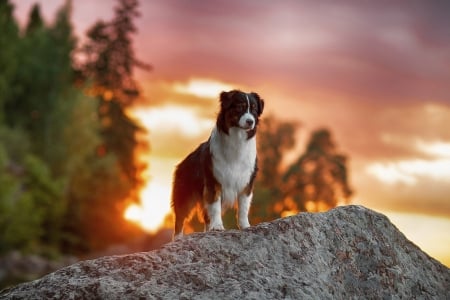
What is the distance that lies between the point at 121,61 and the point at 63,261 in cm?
1958

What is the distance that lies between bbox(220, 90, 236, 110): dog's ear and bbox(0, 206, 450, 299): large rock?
6.16 feet

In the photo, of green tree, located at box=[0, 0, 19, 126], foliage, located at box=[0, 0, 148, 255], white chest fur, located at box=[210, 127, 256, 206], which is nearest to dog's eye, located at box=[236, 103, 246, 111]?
white chest fur, located at box=[210, 127, 256, 206]

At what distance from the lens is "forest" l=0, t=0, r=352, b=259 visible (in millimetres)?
50719

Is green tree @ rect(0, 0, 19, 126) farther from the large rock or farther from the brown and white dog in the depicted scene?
the large rock

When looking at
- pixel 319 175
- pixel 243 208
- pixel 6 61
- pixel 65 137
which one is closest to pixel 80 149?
pixel 65 137

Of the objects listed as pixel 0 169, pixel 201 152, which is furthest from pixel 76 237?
pixel 201 152

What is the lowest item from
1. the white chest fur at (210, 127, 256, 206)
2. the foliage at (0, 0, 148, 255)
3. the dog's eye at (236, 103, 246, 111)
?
the white chest fur at (210, 127, 256, 206)

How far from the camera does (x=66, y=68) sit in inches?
2660

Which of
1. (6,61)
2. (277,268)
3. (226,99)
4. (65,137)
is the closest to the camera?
(277,268)

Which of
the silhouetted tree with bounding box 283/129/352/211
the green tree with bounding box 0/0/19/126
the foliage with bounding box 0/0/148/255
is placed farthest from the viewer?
the green tree with bounding box 0/0/19/126

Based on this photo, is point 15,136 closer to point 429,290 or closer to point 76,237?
point 76,237

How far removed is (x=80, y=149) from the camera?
208 ft

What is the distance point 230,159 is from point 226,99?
0.71 metres

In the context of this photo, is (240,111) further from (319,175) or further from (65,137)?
(65,137)
